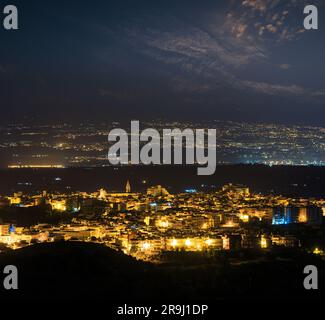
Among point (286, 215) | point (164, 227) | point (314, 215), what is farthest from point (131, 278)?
point (314, 215)

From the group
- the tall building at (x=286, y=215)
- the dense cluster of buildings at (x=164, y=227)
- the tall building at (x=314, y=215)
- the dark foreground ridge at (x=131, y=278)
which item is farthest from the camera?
the tall building at (x=286, y=215)

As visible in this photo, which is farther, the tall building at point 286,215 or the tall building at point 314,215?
the tall building at point 286,215

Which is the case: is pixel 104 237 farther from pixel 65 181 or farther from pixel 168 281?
pixel 65 181

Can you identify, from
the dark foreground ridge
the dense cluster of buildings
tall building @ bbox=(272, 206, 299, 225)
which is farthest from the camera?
tall building @ bbox=(272, 206, 299, 225)

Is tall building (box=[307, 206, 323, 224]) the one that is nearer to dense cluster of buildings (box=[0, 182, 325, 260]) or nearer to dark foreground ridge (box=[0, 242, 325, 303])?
dense cluster of buildings (box=[0, 182, 325, 260])

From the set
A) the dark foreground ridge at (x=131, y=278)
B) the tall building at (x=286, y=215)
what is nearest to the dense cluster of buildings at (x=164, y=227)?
the tall building at (x=286, y=215)

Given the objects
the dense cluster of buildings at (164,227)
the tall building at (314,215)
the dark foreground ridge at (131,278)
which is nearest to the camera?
the dark foreground ridge at (131,278)

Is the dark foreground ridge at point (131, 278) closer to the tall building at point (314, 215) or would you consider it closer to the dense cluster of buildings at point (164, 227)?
the dense cluster of buildings at point (164, 227)


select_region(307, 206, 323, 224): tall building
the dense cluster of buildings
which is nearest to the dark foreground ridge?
the dense cluster of buildings

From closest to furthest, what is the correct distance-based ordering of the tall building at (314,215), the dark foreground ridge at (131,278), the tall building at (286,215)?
1. the dark foreground ridge at (131,278)
2. the tall building at (314,215)
3. the tall building at (286,215)

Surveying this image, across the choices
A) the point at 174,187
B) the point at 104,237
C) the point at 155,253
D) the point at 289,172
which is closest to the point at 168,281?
the point at 155,253
